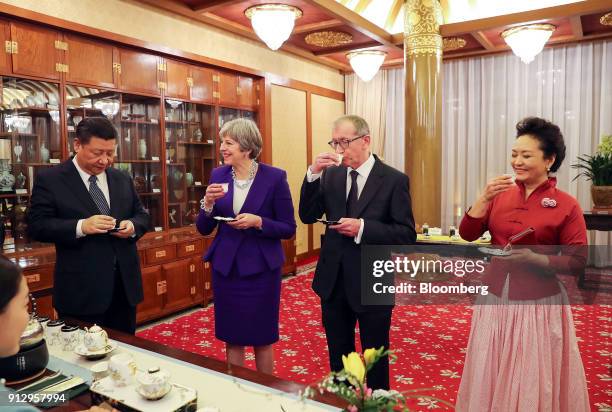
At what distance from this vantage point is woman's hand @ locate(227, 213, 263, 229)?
230cm

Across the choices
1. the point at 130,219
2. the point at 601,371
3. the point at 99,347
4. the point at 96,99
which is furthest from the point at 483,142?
the point at 99,347

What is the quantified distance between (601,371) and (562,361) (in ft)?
5.26

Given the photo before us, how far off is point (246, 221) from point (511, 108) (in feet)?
19.7

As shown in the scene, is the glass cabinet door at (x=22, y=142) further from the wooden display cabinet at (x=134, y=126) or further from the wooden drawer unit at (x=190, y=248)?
the wooden drawer unit at (x=190, y=248)

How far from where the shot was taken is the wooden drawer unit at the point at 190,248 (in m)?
4.61

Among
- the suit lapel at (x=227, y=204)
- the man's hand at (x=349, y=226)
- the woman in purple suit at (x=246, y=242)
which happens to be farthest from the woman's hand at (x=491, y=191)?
the suit lapel at (x=227, y=204)

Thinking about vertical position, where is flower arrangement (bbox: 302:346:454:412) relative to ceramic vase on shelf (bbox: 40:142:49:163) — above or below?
below

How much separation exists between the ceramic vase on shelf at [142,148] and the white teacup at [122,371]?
3.62m

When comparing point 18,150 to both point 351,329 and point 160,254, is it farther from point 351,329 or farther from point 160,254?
point 351,329

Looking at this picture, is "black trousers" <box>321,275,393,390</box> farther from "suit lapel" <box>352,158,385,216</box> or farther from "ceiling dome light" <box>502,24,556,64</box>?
"ceiling dome light" <box>502,24,556,64</box>

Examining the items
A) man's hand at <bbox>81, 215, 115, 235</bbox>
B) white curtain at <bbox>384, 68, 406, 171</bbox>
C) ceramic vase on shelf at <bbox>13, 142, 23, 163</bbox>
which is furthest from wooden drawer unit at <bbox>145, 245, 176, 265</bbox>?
white curtain at <bbox>384, 68, 406, 171</bbox>

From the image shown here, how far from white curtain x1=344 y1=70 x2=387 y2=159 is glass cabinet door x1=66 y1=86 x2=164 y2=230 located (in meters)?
4.11

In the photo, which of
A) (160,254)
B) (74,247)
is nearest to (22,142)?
(160,254)

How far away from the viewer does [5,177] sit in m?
3.66
